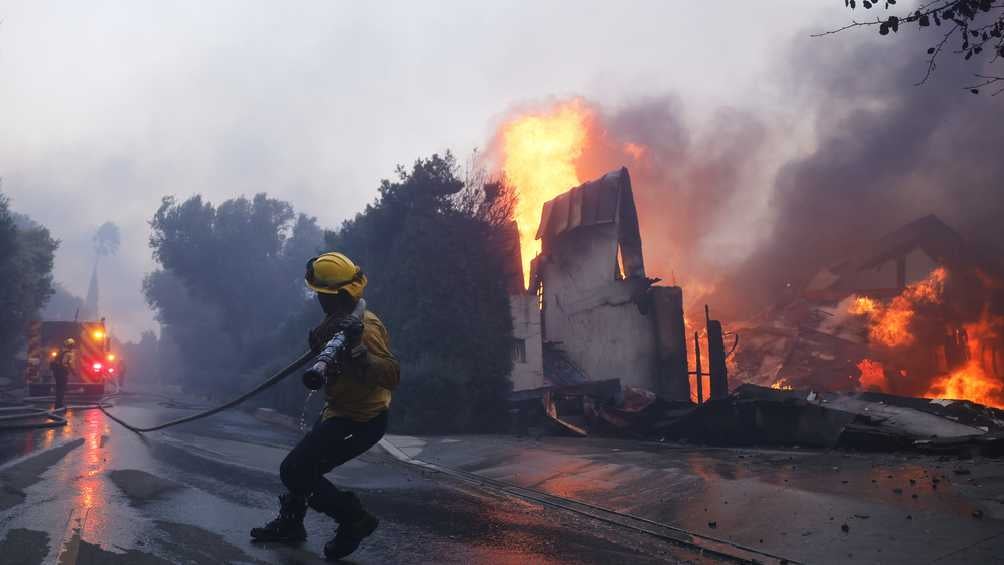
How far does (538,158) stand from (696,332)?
1335cm

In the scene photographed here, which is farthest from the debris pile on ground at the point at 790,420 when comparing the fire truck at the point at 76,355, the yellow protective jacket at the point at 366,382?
the fire truck at the point at 76,355

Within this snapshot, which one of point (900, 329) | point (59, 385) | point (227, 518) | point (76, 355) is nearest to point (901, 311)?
point (900, 329)

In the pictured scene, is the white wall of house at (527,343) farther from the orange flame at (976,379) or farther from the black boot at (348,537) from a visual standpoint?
the black boot at (348,537)

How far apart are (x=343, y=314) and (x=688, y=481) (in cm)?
468

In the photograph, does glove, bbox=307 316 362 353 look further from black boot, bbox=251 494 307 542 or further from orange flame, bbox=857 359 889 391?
orange flame, bbox=857 359 889 391

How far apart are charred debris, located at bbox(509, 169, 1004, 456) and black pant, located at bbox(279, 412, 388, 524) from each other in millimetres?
9524

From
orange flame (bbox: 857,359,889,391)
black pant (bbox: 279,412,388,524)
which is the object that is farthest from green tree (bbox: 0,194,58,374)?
orange flame (bbox: 857,359,889,391)

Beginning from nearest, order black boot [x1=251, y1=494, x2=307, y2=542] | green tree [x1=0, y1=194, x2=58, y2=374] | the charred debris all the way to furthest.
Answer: black boot [x1=251, y1=494, x2=307, y2=542], the charred debris, green tree [x1=0, y1=194, x2=58, y2=374]

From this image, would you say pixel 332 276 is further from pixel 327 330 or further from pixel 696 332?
pixel 696 332

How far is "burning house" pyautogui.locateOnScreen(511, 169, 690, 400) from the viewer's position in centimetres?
2434

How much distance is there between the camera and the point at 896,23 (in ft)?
17.5

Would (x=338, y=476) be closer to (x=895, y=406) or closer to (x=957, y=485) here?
(x=957, y=485)

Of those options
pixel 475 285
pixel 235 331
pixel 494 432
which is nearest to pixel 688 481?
pixel 494 432

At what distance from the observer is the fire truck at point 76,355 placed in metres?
25.5
